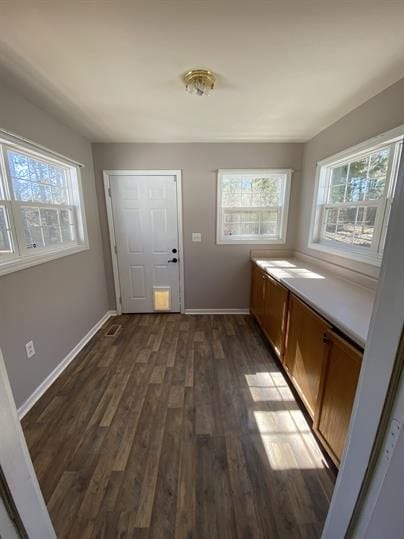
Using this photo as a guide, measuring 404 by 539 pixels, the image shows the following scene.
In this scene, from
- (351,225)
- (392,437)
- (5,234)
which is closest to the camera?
(392,437)

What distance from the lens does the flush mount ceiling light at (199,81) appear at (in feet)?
5.07

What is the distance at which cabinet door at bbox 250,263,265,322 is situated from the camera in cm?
279

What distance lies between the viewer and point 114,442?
1.51 metres

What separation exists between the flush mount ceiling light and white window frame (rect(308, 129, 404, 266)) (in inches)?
53.3

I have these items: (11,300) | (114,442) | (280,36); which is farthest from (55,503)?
(280,36)

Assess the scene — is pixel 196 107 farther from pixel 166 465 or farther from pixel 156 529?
pixel 156 529

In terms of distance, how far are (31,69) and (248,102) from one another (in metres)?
1.60

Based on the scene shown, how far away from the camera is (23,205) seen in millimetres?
1828

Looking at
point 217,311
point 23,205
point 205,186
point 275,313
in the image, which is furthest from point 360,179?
point 23,205

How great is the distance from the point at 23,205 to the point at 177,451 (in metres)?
2.14

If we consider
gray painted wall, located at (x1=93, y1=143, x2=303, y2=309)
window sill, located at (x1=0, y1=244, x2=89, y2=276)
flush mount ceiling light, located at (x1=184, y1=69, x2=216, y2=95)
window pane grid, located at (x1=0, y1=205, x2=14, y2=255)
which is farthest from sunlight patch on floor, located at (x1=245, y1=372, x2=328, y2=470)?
flush mount ceiling light, located at (x1=184, y1=69, x2=216, y2=95)

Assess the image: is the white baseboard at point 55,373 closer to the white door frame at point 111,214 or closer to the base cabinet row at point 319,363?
the white door frame at point 111,214

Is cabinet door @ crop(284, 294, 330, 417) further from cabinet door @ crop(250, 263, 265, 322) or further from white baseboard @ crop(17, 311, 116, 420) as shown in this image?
white baseboard @ crop(17, 311, 116, 420)

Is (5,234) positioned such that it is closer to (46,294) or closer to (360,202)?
(46,294)
